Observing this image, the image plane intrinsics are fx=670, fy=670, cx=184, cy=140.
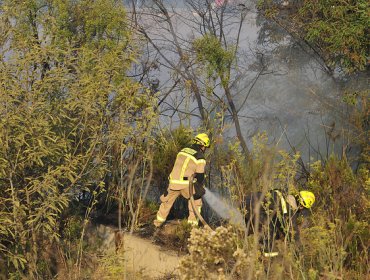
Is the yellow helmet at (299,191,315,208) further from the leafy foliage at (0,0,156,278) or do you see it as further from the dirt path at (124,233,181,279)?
the leafy foliage at (0,0,156,278)

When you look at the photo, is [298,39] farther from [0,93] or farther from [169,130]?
[0,93]

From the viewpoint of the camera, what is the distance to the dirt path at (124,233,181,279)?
27.8 feet

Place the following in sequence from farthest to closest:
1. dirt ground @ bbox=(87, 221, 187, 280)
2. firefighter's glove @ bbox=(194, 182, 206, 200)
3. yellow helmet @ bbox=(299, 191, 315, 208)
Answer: firefighter's glove @ bbox=(194, 182, 206, 200) → dirt ground @ bbox=(87, 221, 187, 280) → yellow helmet @ bbox=(299, 191, 315, 208)

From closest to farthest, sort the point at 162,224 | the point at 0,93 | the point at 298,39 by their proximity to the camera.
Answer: the point at 0,93, the point at 162,224, the point at 298,39

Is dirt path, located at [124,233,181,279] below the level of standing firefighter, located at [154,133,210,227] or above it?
below

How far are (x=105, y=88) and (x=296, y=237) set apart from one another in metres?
2.90

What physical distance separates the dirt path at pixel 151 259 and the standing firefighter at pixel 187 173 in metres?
0.78

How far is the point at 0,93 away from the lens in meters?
6.99

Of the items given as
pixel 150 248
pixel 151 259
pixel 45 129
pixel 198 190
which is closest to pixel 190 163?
pixel 198 190

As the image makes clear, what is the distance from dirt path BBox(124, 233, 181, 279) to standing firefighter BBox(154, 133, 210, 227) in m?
0.78

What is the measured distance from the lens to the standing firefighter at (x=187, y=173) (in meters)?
9.73

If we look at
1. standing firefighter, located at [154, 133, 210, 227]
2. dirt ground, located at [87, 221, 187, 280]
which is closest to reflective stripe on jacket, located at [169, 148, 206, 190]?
standing firefighter, located at [154, 133, 210, 227]

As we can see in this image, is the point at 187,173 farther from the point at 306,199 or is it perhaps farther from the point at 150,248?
the point at 306,199

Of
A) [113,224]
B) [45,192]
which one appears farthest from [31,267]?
[113,224]
